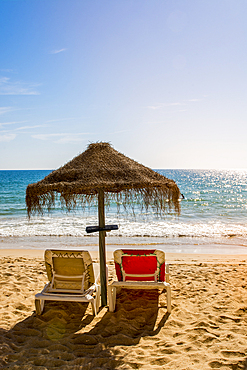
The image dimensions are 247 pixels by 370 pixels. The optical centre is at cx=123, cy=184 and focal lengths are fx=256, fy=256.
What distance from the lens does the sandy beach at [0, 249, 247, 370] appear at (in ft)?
8.82

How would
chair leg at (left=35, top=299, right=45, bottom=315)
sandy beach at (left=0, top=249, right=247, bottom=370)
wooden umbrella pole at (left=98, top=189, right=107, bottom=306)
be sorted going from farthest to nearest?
wooden umbrella pole at (left=98, top=189, right=107, bottom=306) < chair leg at (left=35, top=299, right=45, bottom=315) < sandy beach at (left=0, top=249, right=247, bottom=370)

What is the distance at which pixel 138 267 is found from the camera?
398cm

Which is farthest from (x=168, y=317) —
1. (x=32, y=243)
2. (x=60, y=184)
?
(x=32, y=243)

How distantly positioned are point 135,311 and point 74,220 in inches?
446

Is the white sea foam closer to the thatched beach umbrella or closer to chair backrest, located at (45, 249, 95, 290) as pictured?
chair backrest, located at (45, 249, 95, 290)

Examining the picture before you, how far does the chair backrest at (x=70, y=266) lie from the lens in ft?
12.3

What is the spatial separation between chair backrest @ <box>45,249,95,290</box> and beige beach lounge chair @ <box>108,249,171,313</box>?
1.39 ft

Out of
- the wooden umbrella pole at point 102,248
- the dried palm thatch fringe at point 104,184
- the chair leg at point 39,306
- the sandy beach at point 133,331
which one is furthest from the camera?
the wooden umbrella pole at point 102,248

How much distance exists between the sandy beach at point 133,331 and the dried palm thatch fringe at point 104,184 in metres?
1.54

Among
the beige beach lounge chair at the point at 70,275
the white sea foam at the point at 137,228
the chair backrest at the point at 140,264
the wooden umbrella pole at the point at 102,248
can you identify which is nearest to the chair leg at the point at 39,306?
the beige beach lounge chair at the point at 70,275

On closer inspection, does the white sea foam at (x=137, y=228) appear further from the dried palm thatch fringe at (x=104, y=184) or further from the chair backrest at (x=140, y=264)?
the dried palm thatch fringe at (x=104, y=184)

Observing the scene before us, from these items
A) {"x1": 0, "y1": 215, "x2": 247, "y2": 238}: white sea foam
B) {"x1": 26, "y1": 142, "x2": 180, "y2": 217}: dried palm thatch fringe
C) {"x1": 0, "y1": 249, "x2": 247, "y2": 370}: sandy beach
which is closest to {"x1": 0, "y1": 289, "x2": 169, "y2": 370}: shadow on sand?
{"x1": 0, "y1": 249, "x2": 247, "y2": 370}: sandy beach

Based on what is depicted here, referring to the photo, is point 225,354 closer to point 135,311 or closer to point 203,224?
point 135,311

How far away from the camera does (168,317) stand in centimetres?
365
